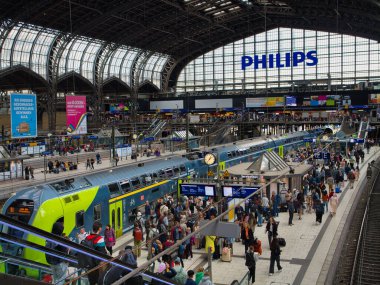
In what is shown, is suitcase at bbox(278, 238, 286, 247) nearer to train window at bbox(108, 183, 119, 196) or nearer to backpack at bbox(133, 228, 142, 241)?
backpack at bbox(133, 228, 142, 241)

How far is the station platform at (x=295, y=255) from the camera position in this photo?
1336cm

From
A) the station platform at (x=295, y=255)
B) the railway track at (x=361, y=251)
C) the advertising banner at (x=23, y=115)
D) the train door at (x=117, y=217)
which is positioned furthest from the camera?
the train door at (x=117, y=217)

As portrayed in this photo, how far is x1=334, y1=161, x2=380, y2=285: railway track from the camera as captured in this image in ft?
45.7

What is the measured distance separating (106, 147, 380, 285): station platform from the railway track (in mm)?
485

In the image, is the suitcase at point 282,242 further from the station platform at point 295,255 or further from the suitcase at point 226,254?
the suitcase at point 226,254

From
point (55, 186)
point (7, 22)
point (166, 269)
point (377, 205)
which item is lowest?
point (377, 205)

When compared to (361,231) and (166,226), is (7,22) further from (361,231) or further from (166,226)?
(361,231)

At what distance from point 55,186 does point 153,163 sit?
8.27 m

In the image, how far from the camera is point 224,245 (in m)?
15.7

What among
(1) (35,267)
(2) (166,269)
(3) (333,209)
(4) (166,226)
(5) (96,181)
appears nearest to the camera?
(1) (35,267)

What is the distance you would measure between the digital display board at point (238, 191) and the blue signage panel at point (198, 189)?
79cm

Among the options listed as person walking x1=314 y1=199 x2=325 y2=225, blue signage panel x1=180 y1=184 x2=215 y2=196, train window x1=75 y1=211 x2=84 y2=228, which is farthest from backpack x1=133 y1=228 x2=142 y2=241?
person walking x1=314 y1=199 x2=325 y2=225

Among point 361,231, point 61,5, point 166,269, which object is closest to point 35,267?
point 166,269

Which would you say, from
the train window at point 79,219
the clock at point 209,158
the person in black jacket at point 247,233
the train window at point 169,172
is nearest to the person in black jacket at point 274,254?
the person in black jacket at point 247,233
